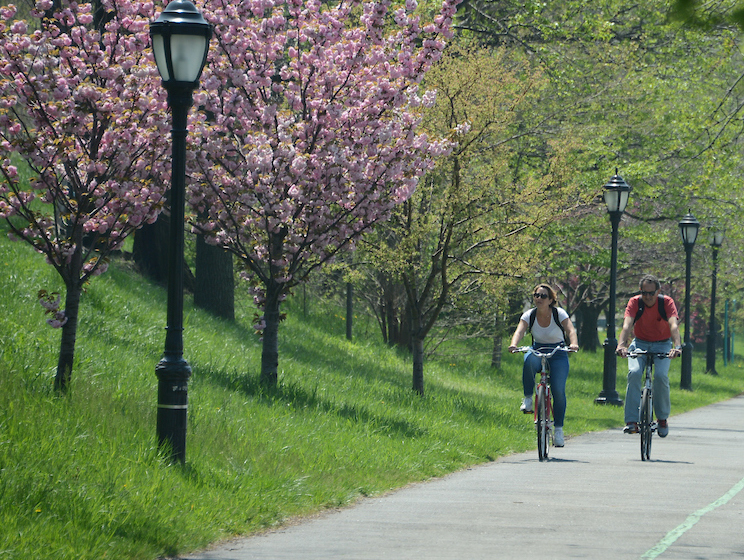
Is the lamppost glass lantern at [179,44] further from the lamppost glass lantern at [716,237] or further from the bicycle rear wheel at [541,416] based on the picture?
the lamppost glass lantern at [716,237]

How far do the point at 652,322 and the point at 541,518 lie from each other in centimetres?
550

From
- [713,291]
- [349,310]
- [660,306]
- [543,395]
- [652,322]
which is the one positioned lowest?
[543,395]

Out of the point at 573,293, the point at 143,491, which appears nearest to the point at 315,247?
the point at 143,491

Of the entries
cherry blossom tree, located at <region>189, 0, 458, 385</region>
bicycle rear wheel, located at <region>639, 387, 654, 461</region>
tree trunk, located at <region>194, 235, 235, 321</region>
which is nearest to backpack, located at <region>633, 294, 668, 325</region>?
bicycle rear wheel, located at <region>639, 387, 654, 461</region>

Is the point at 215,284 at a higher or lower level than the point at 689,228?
lower

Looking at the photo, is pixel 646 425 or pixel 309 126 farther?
pixel 309 126

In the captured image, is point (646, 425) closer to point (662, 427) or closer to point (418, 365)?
point (662, 427)

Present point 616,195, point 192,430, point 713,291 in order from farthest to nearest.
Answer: point 713,291 < point 616,195 < point 192,430

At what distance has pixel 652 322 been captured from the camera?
13.1 metres

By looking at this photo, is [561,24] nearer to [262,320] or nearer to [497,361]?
[497,361]

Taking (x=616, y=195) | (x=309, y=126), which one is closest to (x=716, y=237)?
(x=616, y=195)

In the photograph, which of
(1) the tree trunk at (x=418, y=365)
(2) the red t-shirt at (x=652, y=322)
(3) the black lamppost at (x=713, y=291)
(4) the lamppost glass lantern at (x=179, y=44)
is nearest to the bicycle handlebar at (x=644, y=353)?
(2) the red t-shirt at (x=652, y=322)

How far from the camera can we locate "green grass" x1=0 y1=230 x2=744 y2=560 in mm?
6957

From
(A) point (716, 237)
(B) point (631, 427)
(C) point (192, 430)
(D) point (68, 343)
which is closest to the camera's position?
(C) point (192, 430)
